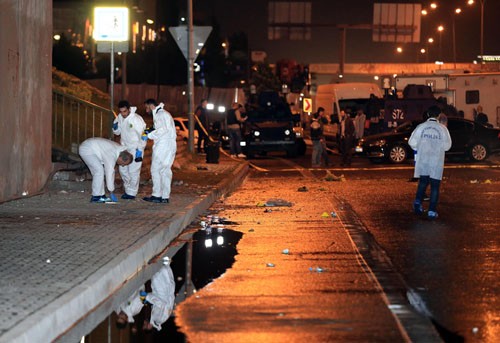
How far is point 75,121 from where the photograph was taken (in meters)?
20.7

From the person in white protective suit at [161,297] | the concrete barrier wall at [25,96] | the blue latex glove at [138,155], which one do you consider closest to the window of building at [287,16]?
the concrete barrier wall at [25,96]

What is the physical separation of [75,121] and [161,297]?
1139cm

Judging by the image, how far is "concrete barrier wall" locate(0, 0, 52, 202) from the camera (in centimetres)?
1672

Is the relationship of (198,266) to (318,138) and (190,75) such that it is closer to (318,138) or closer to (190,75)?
(318,138)

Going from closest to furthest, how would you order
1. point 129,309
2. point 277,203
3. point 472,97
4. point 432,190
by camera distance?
point 129,309, point 432,190, point 277,203, point 472,97

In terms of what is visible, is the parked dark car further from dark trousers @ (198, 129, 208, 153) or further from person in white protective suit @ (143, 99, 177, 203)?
person in white protective suit @ (143, 99, 177, 203)

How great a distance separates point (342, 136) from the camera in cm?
3397

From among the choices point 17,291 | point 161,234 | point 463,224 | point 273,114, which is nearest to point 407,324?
point 17,291

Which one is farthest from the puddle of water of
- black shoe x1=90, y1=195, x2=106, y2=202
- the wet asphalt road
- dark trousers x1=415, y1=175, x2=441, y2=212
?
dark trousers x1=415, y1=175, x2=441, y2=212

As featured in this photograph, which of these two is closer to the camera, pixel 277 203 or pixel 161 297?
pixel 161 297

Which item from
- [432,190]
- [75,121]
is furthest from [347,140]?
[432,190]

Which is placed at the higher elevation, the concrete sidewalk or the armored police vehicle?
the armored police vehicle

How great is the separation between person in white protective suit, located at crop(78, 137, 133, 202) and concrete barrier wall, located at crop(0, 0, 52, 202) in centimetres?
127

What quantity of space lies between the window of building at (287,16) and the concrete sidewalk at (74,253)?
40.6 m
